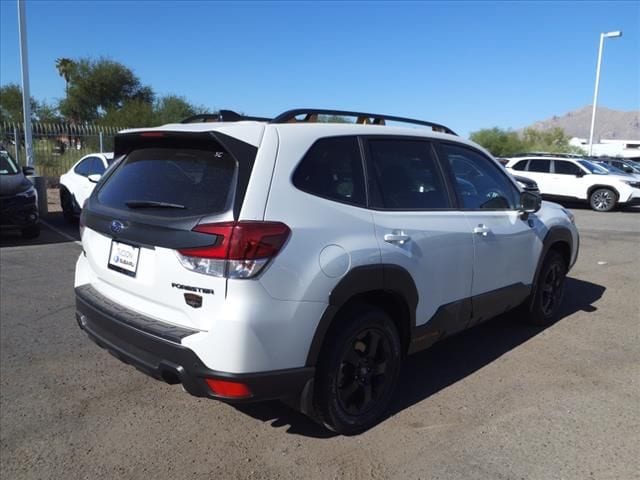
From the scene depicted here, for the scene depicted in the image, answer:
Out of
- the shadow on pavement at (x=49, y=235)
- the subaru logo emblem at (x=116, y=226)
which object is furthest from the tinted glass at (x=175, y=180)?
the shadow on pavement at (x=49, y=235)

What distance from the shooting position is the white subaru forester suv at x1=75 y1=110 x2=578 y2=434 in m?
2.63

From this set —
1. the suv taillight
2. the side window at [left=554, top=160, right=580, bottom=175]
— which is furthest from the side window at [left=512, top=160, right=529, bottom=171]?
the suv taillight

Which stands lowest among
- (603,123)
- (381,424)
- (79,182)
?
(381,424)

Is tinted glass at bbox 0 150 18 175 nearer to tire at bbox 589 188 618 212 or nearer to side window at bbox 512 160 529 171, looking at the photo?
side window at bbox 512 160 529 171

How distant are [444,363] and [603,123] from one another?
176120 mm

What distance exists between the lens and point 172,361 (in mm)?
2748

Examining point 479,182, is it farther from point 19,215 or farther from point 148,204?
point 19,215

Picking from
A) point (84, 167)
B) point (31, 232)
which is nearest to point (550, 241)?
point (31, 232)

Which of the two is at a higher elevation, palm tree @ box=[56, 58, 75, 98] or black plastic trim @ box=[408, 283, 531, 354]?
palm tree @ box=[56, 58, 75, 98]

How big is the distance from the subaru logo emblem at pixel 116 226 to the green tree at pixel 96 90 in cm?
3998

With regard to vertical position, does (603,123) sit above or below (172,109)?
above

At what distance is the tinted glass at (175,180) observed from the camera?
9.06 feet

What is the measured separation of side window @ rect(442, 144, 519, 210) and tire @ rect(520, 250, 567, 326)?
90cm

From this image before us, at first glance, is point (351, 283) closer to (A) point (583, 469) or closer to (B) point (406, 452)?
(B) point (406, 452)
